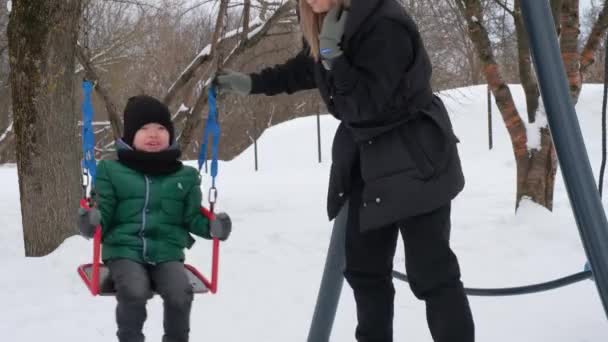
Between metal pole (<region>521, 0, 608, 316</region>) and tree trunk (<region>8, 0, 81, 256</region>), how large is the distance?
150 inches

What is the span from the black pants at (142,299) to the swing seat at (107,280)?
0.03 metres

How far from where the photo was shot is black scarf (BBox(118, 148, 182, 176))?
105 inches

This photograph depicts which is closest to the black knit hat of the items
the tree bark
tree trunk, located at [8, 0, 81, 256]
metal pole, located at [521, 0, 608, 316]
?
metal pole, located at [521, 0, 608, 316]

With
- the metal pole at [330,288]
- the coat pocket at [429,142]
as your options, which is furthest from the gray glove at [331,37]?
the metal pole at [330,288]

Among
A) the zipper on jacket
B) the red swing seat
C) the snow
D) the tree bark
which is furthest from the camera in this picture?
the tree bark

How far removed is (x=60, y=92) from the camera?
478 cm

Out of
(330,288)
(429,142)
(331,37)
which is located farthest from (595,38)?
(331,37)

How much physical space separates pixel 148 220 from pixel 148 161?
238 millimetres

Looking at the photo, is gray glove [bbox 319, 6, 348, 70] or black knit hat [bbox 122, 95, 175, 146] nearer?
gray glove [bbox 319, 6, 348, 70]

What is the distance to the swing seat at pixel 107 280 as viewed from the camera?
7.87 ft

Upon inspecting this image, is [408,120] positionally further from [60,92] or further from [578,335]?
[60,92]

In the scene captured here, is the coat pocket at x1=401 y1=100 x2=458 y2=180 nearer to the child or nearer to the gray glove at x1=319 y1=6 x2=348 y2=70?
the gray glove at x1=319 y1=6 x2=348 y2=70

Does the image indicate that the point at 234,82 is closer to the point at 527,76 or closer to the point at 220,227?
the point at 220,227

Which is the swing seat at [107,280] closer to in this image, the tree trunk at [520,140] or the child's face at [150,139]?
the child's face at [150,139]
